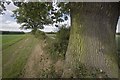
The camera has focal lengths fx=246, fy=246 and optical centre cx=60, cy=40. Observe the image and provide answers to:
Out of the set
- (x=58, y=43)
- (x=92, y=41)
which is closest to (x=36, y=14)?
(x=58, y=43)

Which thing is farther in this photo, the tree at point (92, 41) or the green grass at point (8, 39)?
the green grass at point (8, 39)

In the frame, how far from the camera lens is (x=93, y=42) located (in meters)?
6.93

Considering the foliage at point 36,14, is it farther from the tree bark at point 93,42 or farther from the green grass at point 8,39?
the tree bark at point 93,42

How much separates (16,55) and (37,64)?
5.88 ft

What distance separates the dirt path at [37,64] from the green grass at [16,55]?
240 mm

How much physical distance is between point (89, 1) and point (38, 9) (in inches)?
95.4

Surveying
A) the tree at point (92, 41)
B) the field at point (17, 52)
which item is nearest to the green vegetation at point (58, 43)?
the field at point (17, 52)

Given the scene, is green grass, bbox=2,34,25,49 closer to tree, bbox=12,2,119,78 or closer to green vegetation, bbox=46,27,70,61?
green vegetation, bbox=46,27,70,61

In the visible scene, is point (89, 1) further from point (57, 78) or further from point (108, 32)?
point (57, 78)

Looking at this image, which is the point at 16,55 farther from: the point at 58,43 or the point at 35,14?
the point at 35,14

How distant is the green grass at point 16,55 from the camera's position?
8.98m

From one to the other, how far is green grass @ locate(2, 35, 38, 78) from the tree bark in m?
2.61

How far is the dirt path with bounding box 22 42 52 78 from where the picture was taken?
8.30 metres

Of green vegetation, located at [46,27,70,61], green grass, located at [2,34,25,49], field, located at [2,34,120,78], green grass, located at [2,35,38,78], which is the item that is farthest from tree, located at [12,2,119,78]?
green grass, located at [2,34,25,49]
